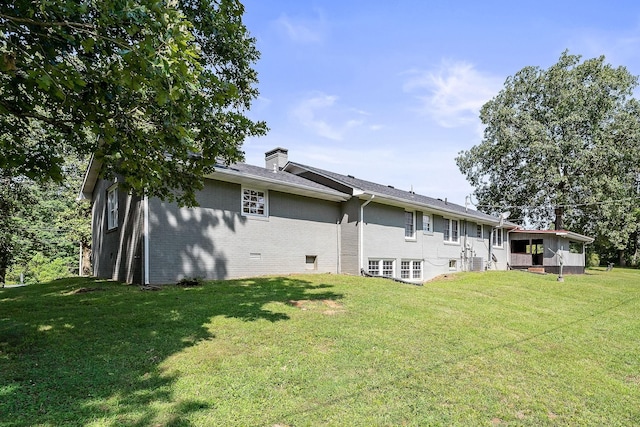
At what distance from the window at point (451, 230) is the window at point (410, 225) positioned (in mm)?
3197

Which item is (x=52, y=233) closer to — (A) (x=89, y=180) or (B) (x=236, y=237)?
(A) (x=89, y=180)

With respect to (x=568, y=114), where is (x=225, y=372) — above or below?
below

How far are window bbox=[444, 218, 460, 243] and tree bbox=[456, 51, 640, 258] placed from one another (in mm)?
13004

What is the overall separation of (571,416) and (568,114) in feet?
106

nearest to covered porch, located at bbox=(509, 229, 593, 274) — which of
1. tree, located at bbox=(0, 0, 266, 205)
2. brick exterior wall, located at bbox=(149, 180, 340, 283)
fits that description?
brick exterior wall, located at bbox=(149, 180, 340, 283)

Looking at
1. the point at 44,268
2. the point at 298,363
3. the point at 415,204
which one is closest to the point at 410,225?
the point at 415,204

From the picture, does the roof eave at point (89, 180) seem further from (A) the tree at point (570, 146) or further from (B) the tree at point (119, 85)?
(A) the tree at point (570, 146)

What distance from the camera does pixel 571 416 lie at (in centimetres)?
430

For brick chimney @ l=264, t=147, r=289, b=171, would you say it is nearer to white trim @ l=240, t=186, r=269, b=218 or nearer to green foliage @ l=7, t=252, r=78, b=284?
→ white trim @ l=240, t=186, r=269, b=218

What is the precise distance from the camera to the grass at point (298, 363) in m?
3.88

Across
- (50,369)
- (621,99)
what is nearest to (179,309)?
(50,369)

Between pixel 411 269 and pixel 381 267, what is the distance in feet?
7.94

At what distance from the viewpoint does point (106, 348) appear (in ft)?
17.3

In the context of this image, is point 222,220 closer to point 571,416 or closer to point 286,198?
point 286,198
